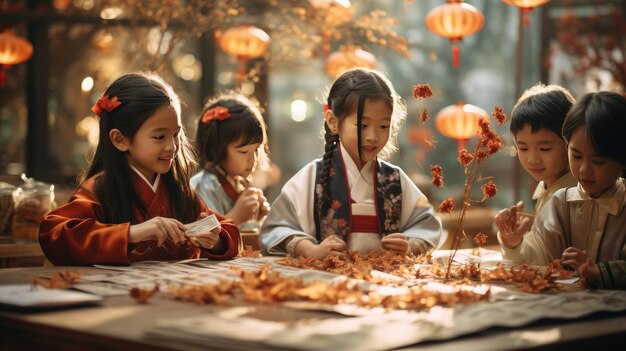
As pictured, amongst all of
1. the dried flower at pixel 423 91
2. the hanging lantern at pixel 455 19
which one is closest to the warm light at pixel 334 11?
the hanging lantern at pixel 455 19

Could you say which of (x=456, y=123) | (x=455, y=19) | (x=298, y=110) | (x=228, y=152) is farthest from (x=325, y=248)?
(x=298, y=110)

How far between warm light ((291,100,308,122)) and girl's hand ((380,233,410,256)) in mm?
6528

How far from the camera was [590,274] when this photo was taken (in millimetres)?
2363

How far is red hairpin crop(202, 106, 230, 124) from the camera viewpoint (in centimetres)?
378

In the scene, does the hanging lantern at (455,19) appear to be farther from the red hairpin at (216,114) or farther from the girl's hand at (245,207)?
the girl's hand at (245,207)

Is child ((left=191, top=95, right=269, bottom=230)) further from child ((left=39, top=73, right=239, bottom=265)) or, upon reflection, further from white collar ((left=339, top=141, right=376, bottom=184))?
child ((left=39, top=73, right=239, bottom=265))

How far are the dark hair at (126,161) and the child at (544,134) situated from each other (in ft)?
4.01

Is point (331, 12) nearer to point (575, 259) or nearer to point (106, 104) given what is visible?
point (106, 104)

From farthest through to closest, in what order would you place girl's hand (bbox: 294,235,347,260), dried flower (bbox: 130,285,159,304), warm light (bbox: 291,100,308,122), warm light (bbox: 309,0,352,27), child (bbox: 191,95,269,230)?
warm light (bbox: 291,100,308,122)
warm light (bbox: 309,0,352,27)
child (bbox: 191,95,269,230)
girl's hand (bbox: 294,235,347,260)
dried flower (bbox: 130,285,159,304)

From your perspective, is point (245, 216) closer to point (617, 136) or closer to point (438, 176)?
point (438, 176)

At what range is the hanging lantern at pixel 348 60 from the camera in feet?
20.2

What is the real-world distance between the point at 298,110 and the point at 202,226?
22.4ft

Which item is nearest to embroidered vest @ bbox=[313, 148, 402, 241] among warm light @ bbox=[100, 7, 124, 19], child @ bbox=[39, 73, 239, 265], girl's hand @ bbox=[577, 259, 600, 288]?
child @ bbox=[39, 73, 239, 265]

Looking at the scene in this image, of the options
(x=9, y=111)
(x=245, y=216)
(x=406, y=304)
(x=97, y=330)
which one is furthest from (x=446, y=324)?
(x=9, y=111)
